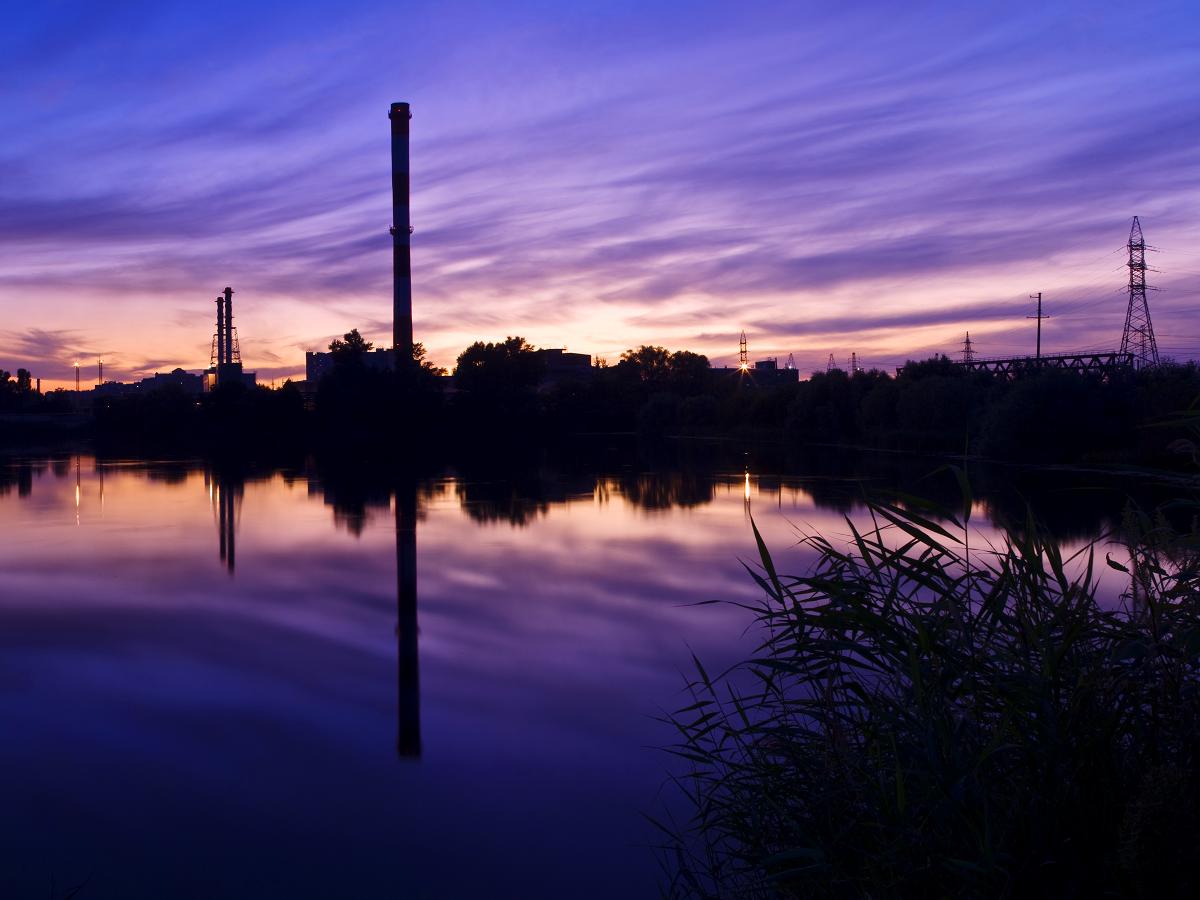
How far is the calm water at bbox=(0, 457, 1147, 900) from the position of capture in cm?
473

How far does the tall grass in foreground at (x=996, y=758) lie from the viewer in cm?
296

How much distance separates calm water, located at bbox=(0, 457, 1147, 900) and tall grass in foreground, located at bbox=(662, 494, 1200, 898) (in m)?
1.33

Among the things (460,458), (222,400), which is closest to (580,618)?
(460,458)

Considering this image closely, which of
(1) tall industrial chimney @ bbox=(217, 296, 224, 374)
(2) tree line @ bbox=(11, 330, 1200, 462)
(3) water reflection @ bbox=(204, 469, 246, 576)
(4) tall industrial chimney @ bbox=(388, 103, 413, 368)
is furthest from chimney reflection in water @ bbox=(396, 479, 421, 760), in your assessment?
(1) tall industrial chimney @ bbox=(217, 296, 224, 374)

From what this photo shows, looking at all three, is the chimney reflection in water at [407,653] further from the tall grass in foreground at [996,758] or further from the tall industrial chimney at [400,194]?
the tall industrial chimney at [400,194]

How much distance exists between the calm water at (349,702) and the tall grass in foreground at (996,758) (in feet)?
4.35

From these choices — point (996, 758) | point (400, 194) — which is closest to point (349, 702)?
point (996, 758)

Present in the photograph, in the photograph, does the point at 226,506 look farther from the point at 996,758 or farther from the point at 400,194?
the point at 400,194

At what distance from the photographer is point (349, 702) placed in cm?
698

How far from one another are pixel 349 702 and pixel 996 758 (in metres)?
4.93

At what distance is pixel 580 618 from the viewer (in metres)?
9.41

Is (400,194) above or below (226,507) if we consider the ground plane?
above

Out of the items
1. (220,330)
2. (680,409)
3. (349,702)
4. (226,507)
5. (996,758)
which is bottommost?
(349,702)

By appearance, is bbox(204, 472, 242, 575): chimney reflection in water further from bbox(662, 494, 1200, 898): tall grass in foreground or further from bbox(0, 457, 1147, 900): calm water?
bbox(662, 494, 1200, 898): tall grass in foreground
